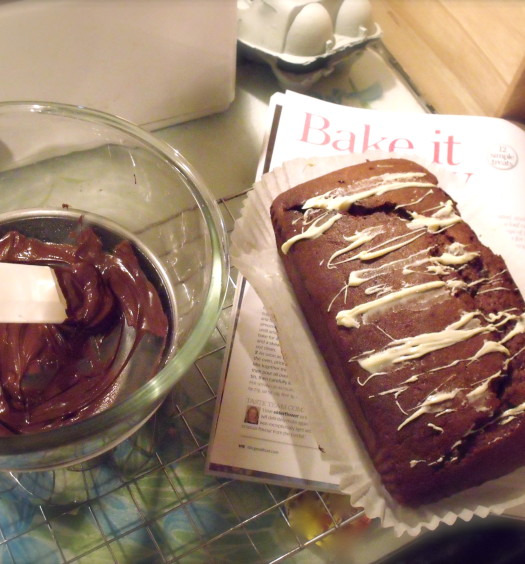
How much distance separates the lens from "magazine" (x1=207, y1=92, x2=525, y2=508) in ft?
2.02

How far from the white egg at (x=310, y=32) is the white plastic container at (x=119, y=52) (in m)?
0.10

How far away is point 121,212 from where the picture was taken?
682mm

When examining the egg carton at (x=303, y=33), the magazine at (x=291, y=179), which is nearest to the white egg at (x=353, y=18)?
the egg carton at (x=303, y=33)

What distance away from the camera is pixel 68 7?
62cm

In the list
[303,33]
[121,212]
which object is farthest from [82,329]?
[303,33]

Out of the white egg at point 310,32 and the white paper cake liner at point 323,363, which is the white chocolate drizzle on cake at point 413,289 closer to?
the white paper cake liner at point 323,363

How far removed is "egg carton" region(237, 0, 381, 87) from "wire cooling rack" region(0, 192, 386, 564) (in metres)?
0.53

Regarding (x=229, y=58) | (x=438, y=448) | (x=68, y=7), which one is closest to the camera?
(x=438, y=448)

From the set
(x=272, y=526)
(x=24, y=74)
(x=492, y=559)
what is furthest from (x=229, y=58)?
(x=492, y=559)

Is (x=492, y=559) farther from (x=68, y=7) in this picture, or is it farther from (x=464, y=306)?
(x=68, y=7)

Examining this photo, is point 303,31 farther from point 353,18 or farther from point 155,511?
point 155,511

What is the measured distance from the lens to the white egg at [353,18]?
833mm

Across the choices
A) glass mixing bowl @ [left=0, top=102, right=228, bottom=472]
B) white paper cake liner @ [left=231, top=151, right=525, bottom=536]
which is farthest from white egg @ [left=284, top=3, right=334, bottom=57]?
glass mixing bowl @ [left=0, top=102, right=228, bottom=472]

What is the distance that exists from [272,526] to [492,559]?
255 mm
